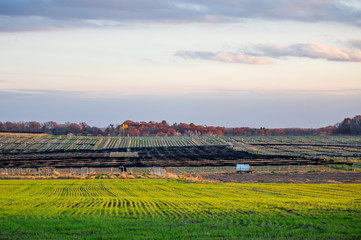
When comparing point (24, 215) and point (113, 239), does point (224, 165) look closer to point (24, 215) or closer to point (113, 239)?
point (24, 215)

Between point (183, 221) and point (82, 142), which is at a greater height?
point (82, 142)

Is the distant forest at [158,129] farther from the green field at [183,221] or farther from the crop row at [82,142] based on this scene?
the green field at [183,221]

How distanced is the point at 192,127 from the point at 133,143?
66743mm

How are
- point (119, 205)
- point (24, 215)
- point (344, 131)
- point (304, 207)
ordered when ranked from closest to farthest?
point (24, 215)
point (304, 207)
point (119, 205)
point (344, 131)

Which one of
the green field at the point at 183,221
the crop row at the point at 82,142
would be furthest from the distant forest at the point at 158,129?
the green field at the point at 183,221

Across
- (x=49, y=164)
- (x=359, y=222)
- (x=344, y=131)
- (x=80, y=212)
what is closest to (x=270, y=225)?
(x=359, y=222)

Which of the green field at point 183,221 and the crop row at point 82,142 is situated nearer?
the green field at point 183,221

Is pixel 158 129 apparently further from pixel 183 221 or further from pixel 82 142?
pixel 183 221

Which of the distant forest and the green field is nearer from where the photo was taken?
the green field

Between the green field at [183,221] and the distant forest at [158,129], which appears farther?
the distant forest at [158,129]

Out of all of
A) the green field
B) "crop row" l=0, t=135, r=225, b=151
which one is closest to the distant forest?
"crop row" l=0, t=135, r=225, b=151

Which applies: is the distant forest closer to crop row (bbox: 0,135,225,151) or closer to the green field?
crop row (bbox: 0,135,225,151)

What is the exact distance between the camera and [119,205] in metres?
24.0

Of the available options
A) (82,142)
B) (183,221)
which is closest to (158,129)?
(82,142)
